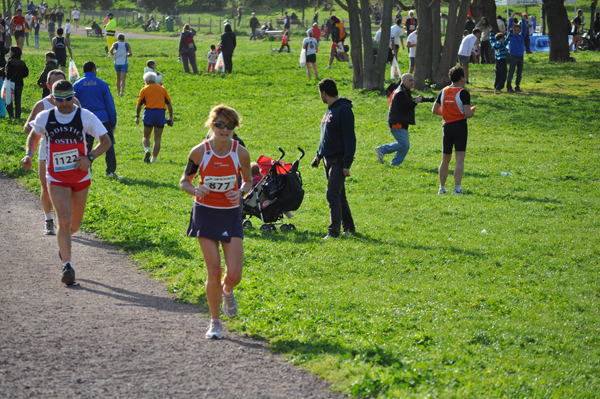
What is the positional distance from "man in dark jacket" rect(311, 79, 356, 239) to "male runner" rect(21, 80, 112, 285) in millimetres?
3024

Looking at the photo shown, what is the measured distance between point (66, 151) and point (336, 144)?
351cm

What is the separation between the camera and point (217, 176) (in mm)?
5676

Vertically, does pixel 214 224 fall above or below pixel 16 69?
below

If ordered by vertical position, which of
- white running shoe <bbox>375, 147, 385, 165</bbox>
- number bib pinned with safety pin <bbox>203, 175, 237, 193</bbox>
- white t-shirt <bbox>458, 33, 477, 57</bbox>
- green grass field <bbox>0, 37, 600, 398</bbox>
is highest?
white t-shirt <bbox>458, 33, 477, 57</bbox>

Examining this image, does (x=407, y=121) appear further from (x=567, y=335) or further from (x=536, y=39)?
(x=536, y=39)

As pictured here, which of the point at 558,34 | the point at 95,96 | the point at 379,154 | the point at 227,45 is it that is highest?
the point at 558,34

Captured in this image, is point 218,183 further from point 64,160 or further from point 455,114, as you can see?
point 455,114

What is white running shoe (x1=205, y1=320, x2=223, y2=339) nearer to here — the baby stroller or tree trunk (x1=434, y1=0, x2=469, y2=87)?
the baby stroller

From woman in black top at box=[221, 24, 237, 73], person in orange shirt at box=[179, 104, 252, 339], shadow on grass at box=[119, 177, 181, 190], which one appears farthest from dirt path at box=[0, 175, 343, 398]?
woman in black top at box=[221, 24, 237, 73]

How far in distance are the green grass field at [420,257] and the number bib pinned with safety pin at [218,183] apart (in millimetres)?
1403

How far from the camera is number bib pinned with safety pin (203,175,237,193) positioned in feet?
18.6

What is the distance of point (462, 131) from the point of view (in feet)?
38.5

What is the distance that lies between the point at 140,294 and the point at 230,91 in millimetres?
18119

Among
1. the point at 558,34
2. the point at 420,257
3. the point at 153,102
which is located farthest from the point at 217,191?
the point at 558,34
